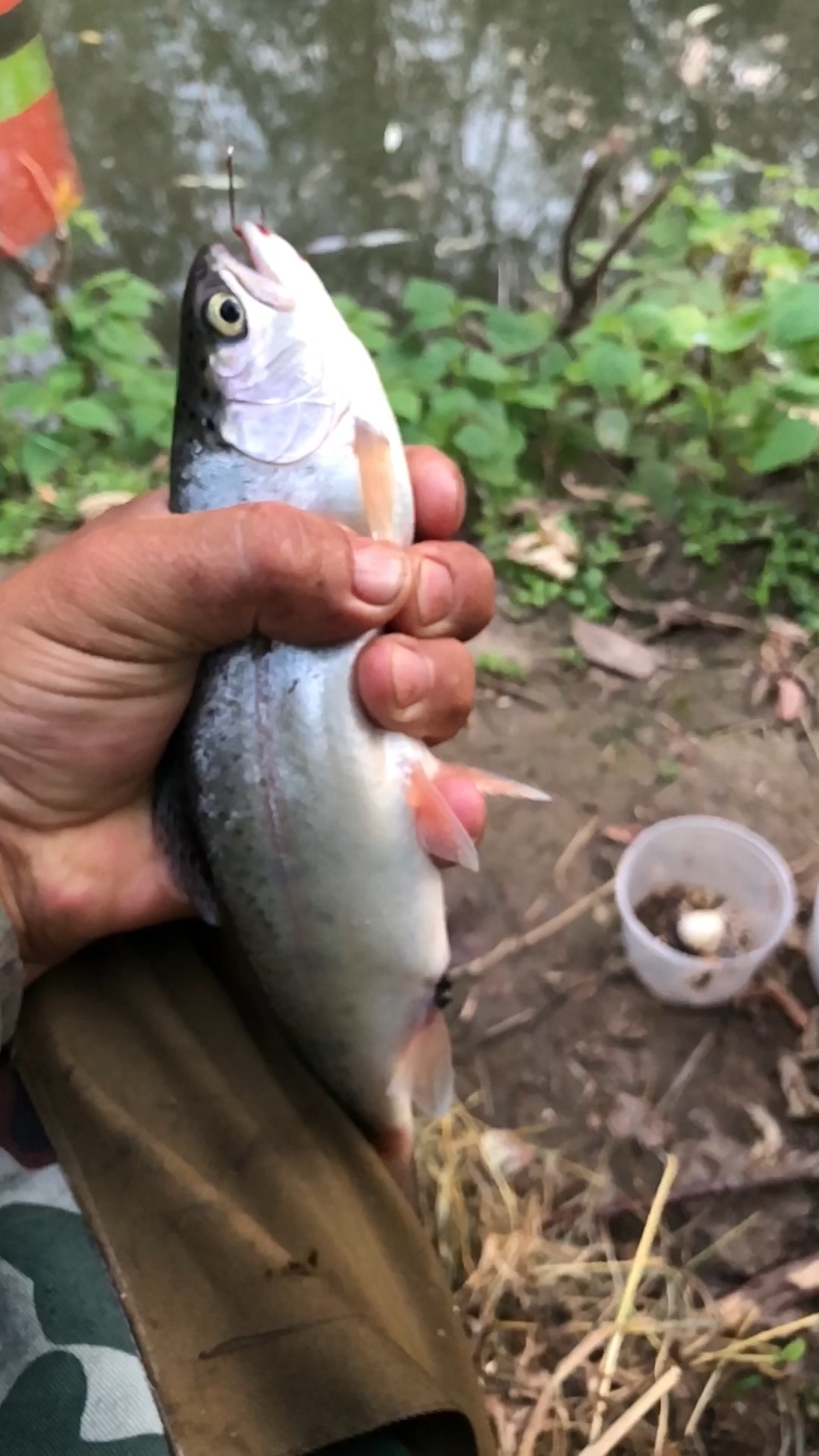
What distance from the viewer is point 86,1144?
144 cm

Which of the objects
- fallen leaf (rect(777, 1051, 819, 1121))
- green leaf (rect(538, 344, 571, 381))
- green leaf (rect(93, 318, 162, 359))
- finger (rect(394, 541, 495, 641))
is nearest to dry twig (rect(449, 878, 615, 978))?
fallen leaf (rect(777, 1051, 819, 1121))

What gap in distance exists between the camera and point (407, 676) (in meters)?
1.58

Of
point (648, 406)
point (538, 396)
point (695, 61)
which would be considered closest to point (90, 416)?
point (538, 396)

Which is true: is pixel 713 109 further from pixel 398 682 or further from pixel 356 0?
pixel 398 682

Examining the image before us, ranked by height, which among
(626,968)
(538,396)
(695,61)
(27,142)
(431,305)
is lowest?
(626,968)

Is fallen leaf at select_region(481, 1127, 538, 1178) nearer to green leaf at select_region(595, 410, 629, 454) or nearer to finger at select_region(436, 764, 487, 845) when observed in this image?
finger at select_region(436, 764, 487, 845)

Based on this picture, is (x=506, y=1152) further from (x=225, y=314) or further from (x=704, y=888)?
(x=225, y=314)

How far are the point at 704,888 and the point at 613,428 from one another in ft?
4.26

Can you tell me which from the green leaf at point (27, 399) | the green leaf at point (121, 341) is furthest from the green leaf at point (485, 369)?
the green leaf at point (27, 399)

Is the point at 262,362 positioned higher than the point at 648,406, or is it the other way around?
the point at 262,362

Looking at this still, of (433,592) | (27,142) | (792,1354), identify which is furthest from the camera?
(27,142)

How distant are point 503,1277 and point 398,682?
1.22 meters

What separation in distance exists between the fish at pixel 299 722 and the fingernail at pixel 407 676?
2.0 inches

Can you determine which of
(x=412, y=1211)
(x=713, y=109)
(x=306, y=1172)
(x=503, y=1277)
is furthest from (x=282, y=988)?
(x=713, y=109)
